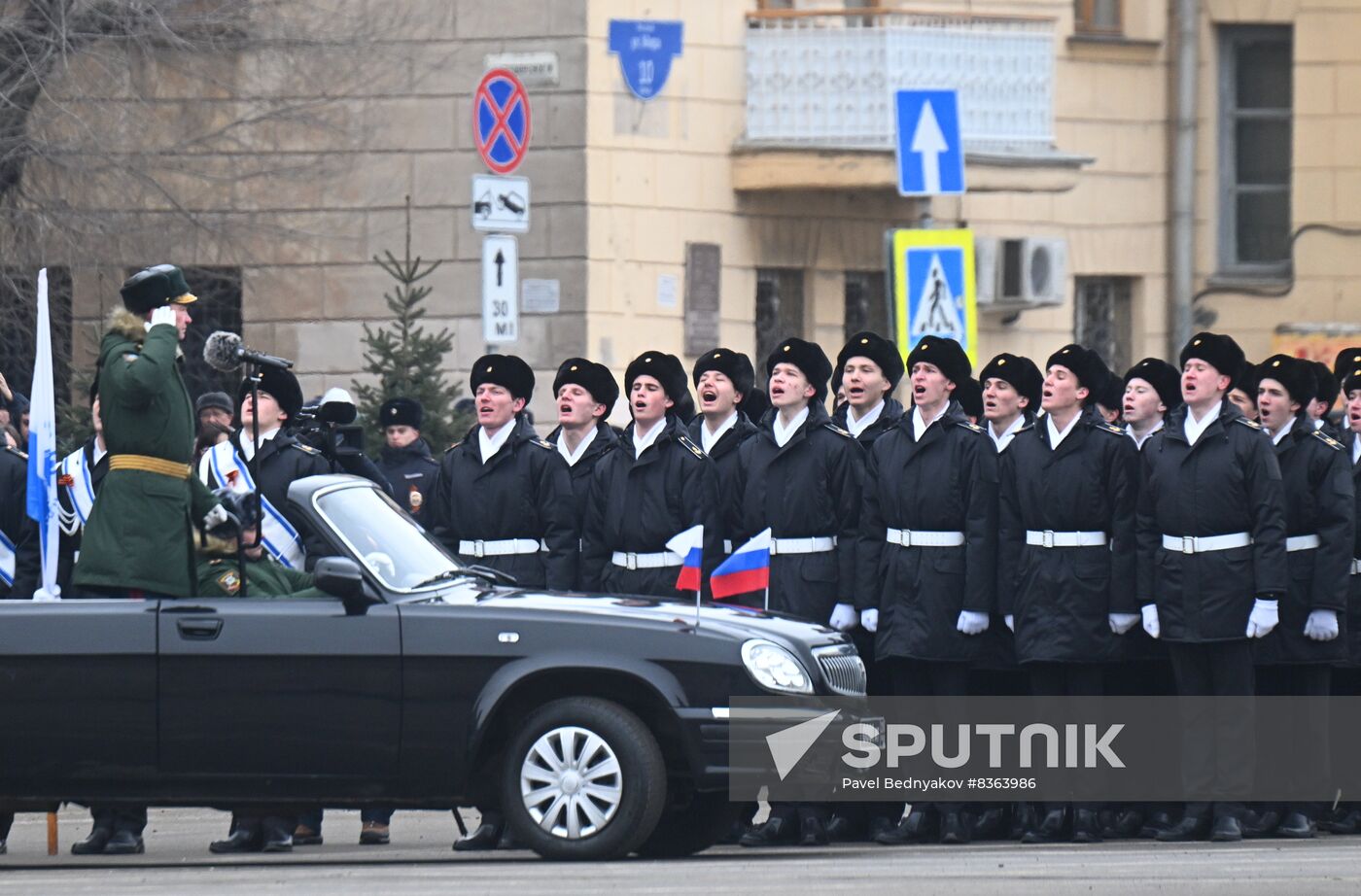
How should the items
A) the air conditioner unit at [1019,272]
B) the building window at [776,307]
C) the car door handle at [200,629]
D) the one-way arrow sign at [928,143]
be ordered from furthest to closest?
the air conditioner unit at [1019,272]
the building window at [776,307]
the one-way arrow sign at [928,143]
the car door handle at [200,629]

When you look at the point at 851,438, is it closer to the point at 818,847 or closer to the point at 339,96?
the point at 818,847

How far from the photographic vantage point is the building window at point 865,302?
1033 inches

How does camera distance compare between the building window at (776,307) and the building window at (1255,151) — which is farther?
the building window at (1255,151)

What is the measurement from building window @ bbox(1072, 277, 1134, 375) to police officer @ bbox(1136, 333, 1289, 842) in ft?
48.4

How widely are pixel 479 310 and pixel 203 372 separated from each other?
2183 mm

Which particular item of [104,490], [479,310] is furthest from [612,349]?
[104,490]

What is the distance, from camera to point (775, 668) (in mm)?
11586

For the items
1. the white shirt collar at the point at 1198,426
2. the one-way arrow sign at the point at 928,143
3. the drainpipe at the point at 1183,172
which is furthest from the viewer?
the drainpipe at the point at 1183,172

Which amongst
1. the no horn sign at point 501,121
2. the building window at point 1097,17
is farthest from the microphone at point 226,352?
the building window at point 1097,17

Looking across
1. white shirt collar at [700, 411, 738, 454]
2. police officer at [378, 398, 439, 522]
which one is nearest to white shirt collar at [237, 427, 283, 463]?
white shirt collar at [700, 411, 738, 454]

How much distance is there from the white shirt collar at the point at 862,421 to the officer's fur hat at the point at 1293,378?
68.0 inches

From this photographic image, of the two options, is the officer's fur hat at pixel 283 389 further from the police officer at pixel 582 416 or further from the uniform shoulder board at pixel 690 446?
the uniform shoulder board at pixel 690 446

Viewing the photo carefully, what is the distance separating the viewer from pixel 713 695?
1147 cm

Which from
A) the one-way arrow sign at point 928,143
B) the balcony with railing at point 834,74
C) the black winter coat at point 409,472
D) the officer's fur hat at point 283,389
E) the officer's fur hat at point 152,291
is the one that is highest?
the balcony with railing at point 834,74
